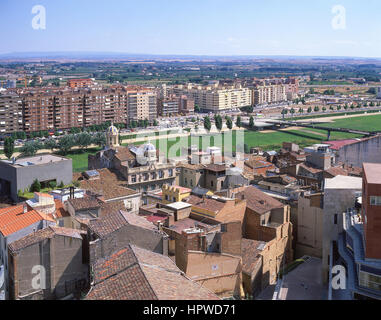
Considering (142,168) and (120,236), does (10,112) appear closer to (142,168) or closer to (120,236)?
(142,168)

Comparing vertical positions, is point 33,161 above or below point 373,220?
below

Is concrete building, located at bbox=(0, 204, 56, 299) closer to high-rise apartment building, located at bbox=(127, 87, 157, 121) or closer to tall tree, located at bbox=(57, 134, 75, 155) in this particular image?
tall tree, located at bbox=(57, 134, 75, 155)

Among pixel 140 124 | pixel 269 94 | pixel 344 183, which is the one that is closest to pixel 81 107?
pixel 140 124

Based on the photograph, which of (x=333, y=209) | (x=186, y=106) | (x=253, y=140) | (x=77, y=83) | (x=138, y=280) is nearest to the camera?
(x=138, y=280)

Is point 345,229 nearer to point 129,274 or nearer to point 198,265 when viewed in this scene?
point 198,265

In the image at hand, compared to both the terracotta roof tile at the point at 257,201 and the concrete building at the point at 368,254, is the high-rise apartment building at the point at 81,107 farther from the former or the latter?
the concrete building at the point at 368,254

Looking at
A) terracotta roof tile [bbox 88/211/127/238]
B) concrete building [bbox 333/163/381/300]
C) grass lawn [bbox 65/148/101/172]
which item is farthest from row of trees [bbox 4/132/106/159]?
concrete building [bbox 333/163/381/300]

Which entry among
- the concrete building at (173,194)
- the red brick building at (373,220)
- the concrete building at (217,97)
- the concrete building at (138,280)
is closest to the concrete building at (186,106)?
the concrete building at (217,97)
